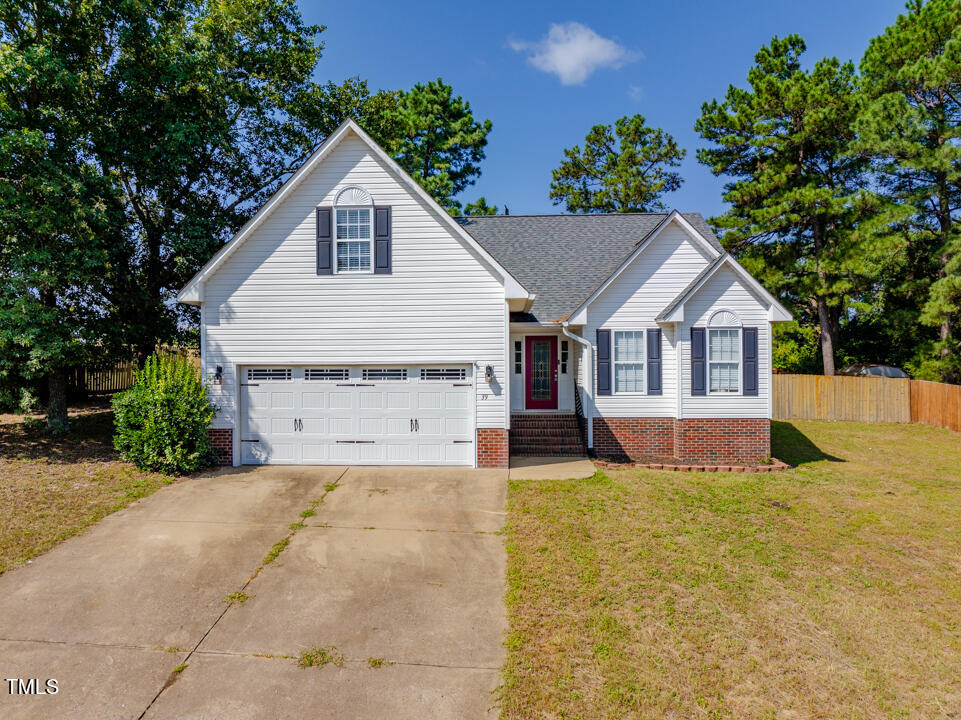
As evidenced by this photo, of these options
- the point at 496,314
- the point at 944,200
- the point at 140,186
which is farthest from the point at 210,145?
the point at 944,200

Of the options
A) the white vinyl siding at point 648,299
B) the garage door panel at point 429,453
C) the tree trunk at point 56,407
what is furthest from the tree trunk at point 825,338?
the tree trunk at point 56,407

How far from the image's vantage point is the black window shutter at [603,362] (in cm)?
1203

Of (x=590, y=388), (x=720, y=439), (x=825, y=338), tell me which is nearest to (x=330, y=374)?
(x=590, y=388)

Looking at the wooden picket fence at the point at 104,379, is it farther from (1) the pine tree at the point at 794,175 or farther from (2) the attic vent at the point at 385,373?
(1) the pine tree at the point at 794,175

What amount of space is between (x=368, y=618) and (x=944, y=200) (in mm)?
26837

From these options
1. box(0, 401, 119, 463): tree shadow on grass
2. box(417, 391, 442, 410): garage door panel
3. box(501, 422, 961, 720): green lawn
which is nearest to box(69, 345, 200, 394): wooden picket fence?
box(0, 401, 119, 463): tree shadow on grass

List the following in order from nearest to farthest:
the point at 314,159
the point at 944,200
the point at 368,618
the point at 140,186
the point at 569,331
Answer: the point at 368,618 → the point at 314,159 → the point at 569,331 → the point at 140,186 → the point at 944,200

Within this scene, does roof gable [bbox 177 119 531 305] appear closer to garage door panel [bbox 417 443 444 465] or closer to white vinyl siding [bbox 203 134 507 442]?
white vinyl siding [bbox 203 134 507 442]

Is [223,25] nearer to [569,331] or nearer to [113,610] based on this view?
[569,331]

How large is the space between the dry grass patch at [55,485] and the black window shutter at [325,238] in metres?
5.57

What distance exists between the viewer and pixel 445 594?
567cm

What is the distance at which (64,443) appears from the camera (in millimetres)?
12555

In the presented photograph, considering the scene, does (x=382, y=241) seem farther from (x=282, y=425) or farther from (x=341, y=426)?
(x=282, y=425)

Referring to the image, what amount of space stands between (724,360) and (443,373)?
6752 mm
